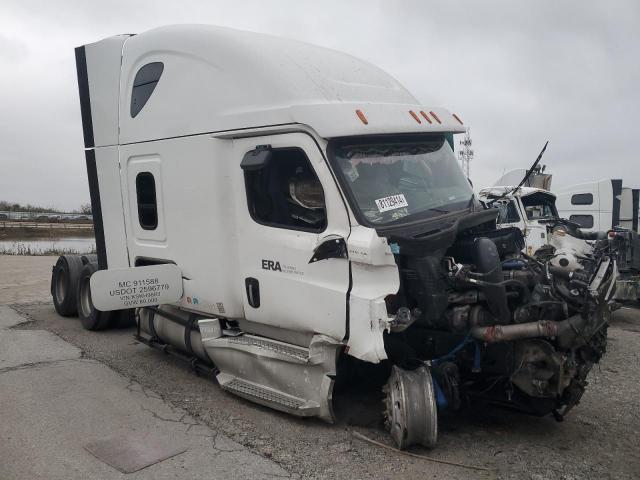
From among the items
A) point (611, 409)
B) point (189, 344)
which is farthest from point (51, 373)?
point (611, 409)

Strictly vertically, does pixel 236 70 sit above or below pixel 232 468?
above

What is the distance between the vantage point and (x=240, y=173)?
16.6 ft

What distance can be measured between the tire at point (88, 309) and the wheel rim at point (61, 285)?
14.8 inches

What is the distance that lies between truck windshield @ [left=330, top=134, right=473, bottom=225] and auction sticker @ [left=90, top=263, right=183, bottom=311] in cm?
226

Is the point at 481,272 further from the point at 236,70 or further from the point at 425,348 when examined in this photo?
the point at 236,70

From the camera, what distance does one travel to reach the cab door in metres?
4.38

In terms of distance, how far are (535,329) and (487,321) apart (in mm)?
336

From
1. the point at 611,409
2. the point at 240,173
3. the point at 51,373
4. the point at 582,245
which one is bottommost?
the point at 611,409

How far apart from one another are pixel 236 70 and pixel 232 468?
10.8 feet

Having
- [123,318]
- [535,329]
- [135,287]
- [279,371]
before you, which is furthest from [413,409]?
[123,318]

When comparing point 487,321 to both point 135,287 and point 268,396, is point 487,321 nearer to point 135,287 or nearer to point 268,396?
point 268,396

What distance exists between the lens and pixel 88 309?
8141mm

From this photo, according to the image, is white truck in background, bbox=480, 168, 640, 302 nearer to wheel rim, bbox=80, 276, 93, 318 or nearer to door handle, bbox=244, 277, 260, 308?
door handle, bbox=244, 277, 260, 308

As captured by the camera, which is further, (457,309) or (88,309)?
(88,309)
